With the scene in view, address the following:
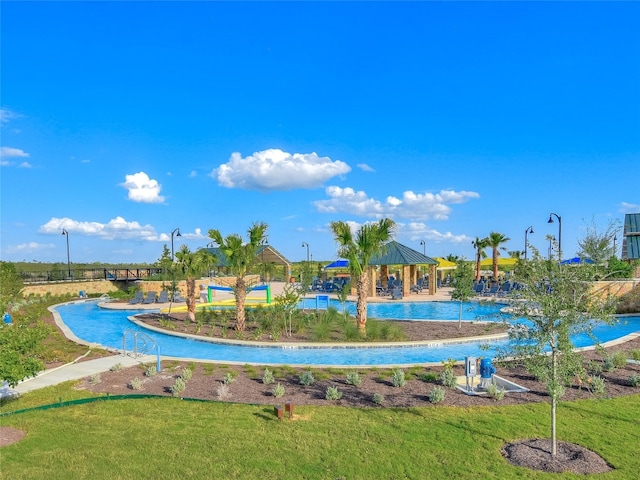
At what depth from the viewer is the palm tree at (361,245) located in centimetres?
1512

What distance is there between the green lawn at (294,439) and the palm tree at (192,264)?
10152mm

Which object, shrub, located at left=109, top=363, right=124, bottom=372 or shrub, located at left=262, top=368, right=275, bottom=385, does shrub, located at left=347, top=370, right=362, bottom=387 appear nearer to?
shrub, located at left=262, top=368, right=275, bottom=385

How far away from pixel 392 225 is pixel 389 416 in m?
8.52

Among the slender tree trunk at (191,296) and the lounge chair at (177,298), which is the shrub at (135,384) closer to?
the slender tree trunk at (191,296)

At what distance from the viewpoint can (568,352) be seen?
578 centimetres

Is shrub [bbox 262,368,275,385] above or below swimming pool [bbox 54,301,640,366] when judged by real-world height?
above

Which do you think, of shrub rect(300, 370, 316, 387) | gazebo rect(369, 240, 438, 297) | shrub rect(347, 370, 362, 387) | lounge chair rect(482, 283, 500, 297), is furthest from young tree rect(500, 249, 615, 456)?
lounge chair rect(482, 283, 500, 297)

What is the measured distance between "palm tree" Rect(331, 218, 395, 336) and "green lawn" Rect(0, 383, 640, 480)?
7.34 metres

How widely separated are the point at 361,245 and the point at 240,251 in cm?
423

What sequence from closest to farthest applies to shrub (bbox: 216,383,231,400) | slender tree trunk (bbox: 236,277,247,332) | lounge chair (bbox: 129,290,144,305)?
shrub (bbox: 216,383,231,400), slender tree trunk (bbox: 236,277,247,332), lounge chair (bbox: 129,290,144,305)

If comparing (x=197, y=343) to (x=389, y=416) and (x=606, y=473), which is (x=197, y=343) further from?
(x=606, y=473)

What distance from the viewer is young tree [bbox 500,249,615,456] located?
575 cm

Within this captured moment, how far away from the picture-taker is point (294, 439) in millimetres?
6492

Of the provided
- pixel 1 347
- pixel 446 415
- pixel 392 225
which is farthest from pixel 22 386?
pixel 392 225
